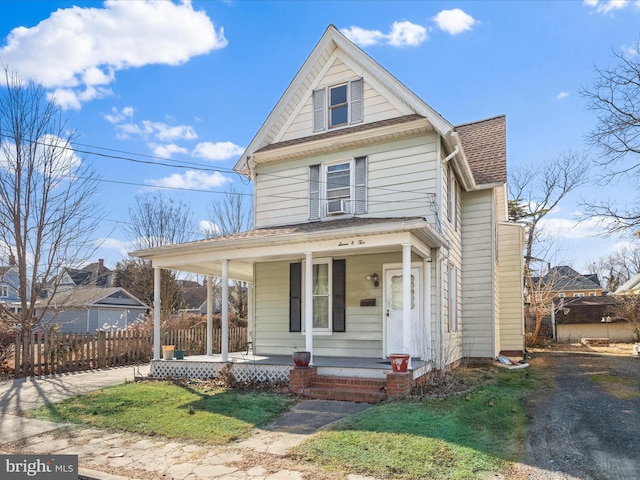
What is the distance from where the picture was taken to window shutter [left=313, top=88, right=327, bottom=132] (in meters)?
12.7

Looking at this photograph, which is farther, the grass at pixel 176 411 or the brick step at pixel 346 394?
the brick step at pixel 346 394

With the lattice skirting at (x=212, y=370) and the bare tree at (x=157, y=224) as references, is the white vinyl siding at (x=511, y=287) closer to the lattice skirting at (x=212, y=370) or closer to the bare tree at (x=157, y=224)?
the lattice skirting at (x=212, y=370)

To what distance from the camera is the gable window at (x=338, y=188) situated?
11719 millimetres

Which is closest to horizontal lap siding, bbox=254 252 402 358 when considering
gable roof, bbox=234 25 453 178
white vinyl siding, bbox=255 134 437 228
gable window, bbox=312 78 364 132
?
white vinyl siding, bbox=255 134 437 228

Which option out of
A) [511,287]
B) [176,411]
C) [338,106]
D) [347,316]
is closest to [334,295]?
[347,316]

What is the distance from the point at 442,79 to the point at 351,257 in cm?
523

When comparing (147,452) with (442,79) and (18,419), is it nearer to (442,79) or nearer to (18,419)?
(18,419)

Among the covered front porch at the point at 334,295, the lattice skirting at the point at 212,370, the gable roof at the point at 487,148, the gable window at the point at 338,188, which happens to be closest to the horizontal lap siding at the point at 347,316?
the covered front porch at the point at 334,295

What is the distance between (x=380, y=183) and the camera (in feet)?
37.8

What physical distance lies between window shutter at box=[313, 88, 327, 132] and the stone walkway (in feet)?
24.2

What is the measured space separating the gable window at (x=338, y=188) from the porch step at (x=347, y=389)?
4.32m

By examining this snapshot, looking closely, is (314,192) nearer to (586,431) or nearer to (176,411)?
(176,411)

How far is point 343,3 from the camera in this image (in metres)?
11.0

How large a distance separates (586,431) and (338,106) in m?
9.24
